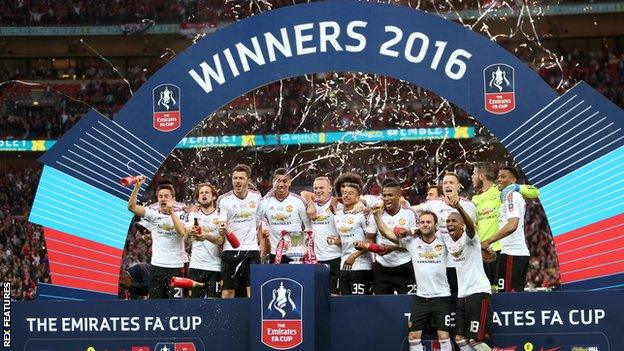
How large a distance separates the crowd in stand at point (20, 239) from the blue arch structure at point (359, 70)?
11.9m

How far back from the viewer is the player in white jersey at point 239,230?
11.4 m

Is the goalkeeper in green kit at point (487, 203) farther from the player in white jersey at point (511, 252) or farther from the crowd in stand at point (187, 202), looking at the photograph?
the crowd in stand at point (187, 202)

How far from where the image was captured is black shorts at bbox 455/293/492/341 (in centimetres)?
956

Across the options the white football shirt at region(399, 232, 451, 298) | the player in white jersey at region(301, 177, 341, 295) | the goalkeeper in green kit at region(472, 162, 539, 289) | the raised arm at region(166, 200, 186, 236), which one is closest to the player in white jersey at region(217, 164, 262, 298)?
the raised arm at region(166, 200, 186, 236)

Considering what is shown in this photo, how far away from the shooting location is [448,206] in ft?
36.3

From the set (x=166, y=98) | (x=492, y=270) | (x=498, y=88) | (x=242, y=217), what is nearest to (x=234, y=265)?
(x=242, y=217)

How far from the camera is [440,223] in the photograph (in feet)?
35.6

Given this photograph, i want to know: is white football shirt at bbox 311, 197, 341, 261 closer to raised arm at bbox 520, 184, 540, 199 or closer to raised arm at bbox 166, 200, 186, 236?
raised arm at bbox 166, 200, 186, 236

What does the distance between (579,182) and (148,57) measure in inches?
961

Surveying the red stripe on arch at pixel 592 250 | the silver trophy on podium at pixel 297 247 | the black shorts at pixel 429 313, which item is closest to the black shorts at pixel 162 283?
the silver trophy on podium at pixel 297 247

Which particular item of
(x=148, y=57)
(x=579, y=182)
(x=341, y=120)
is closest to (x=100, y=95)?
(x=148, y=57)

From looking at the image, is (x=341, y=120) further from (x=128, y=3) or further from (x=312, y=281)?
(x=312, y=281)

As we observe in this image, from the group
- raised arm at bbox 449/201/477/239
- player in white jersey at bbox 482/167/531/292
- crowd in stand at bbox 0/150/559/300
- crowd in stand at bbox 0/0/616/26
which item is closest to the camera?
raised arm at bbox 449/201/477/239

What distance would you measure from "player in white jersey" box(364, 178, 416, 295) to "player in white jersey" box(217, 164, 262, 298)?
3.96 feet
